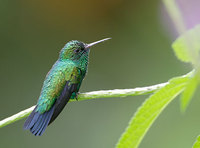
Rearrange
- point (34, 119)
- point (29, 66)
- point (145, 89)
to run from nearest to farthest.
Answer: point (145, 89) → point (34, 119) → point (29, 66)

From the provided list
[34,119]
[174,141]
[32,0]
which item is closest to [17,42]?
[32,0]

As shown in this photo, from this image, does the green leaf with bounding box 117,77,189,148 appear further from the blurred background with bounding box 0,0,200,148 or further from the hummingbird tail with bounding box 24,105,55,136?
the blurred background with bounding box 0,0,200,148

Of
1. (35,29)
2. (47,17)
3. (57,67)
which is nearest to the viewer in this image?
(57,67)

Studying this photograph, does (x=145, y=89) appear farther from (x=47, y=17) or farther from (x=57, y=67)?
(x=47, y=17)

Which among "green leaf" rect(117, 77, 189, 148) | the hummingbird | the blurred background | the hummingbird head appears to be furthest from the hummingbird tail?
the blurred background

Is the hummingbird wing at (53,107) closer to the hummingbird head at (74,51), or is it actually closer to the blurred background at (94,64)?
the hummingbird head at (74,51)

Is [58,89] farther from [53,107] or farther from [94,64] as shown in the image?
[94,64]

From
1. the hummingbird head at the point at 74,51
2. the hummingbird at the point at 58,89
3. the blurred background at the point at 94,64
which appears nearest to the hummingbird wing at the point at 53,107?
the hummingbird at the point at 58,89

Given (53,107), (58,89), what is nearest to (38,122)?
(53,107)
